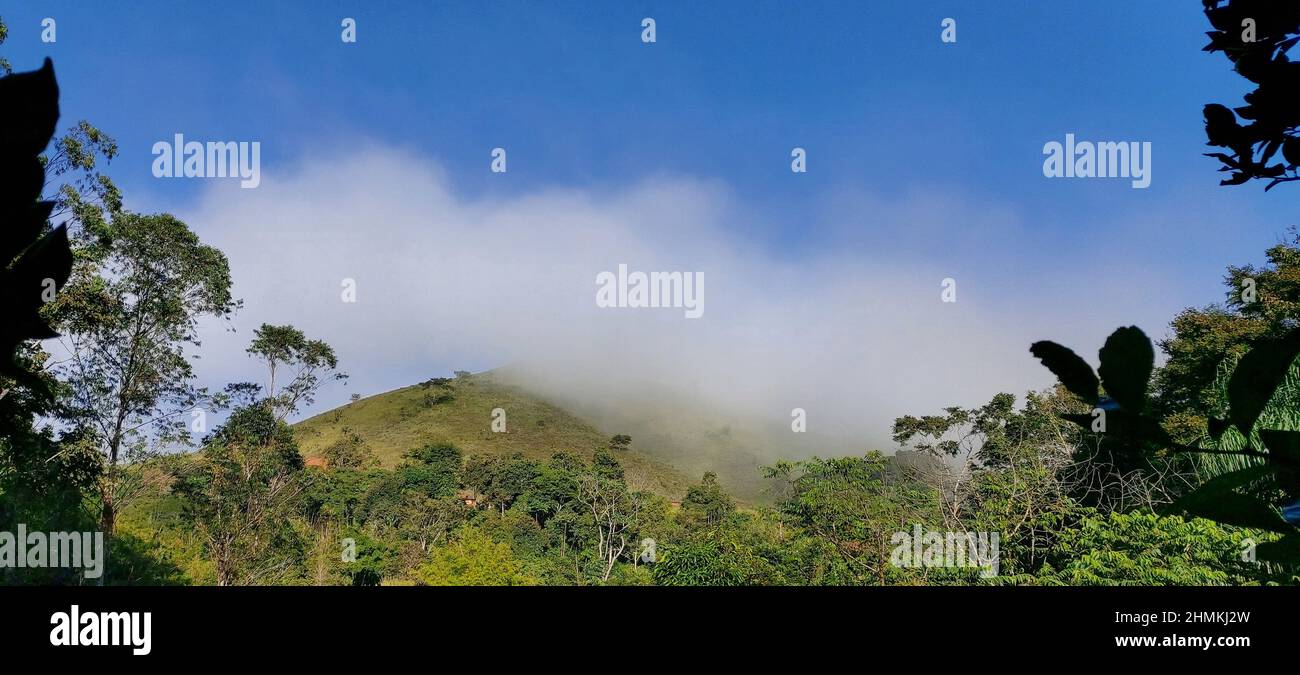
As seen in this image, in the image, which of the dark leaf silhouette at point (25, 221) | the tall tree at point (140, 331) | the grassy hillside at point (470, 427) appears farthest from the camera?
the grassy hillside at point (470, 427)

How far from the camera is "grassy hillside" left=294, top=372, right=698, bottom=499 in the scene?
99.2 ft

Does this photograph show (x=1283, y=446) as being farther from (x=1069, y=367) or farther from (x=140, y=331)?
(x=140, y=331)

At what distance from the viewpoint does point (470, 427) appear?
33.2 m

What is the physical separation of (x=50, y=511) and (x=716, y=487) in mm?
15264

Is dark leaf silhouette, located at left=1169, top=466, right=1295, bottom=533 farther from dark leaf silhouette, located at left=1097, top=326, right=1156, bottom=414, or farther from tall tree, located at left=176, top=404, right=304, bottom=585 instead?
tall tree, located at left=176, top=404, right=304, bottom=585

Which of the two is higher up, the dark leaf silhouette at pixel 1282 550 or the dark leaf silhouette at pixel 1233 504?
the dark leaf silhouette at pixel 1233 504

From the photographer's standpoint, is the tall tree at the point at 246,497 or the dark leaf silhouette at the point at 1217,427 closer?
the dark leaf silhouette at the point at 1217,427

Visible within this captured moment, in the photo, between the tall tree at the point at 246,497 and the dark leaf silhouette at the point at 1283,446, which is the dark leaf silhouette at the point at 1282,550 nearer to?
the dark leaf silhouette at the point at 1283,446

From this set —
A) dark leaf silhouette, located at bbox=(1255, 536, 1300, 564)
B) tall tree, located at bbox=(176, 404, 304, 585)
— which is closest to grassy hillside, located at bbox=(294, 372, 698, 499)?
tall tree, located at bbox=(176, 404, 304, 585)

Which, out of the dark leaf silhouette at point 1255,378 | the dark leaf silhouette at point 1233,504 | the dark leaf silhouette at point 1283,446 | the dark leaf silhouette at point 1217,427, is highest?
the dark leaf silhouette at point 1255,378

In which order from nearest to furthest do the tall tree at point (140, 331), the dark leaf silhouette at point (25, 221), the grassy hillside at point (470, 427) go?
the dark leaf silhouette at point (25, 221) → the tall tree at point (140, 331) → the grassy hillside at point (470, 427)

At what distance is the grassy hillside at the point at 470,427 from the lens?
30.2 m

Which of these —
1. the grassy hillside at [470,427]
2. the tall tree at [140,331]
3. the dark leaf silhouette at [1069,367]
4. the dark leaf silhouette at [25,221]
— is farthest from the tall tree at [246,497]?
the dark leaf silhouette at [1069,367]
